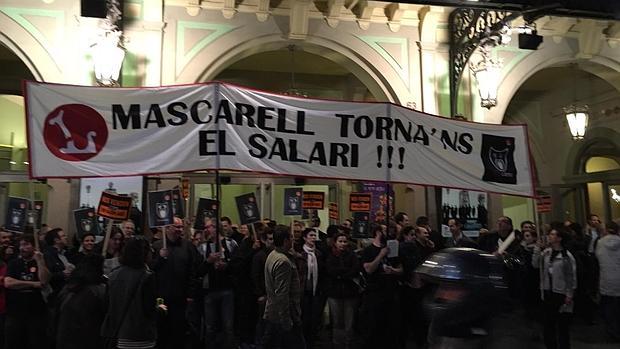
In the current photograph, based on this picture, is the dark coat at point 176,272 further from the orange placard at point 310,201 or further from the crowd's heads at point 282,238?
the orange placard at point 310,201

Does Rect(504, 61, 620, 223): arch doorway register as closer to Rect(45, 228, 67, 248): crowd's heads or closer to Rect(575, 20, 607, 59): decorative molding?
Rect(575, 20, 607, 59): decorative molding

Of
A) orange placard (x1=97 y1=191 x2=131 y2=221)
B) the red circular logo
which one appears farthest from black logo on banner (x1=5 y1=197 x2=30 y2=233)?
the red circular logo

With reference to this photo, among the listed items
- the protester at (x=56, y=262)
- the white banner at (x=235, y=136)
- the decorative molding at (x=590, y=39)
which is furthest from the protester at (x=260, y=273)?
the decorative molding at (x=590, y=39)

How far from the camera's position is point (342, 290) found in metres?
7.52

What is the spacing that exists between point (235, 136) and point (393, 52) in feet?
20.7

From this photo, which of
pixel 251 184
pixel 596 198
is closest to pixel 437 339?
pixel 251 184

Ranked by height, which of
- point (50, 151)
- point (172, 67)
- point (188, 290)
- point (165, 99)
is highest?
point (172, 67)

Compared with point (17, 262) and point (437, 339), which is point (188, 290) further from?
point (437, 339)

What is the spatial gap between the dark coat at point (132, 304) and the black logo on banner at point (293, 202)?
3.99m

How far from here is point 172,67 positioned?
32.8 ft

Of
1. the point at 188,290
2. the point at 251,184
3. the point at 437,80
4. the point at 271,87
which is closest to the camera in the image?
the point at 188,290

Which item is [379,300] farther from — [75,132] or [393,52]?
[393,52]

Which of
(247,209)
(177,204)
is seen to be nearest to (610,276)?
(247,209)

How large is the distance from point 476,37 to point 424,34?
100cm
